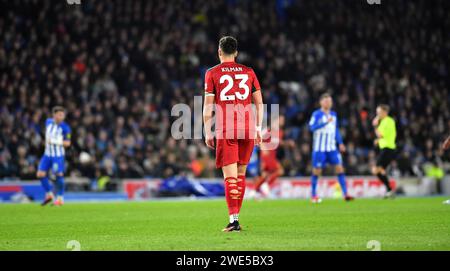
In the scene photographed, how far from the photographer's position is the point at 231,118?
9.69 metres

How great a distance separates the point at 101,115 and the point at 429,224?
55.9ft

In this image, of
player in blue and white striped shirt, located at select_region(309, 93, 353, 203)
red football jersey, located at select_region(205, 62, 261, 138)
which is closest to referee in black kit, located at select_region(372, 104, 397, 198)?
player in blue and white striped shirt, located at select_region(309, 93, 353, 203)

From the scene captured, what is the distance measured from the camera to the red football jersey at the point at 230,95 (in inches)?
380

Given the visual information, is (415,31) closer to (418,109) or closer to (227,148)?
(418,109)

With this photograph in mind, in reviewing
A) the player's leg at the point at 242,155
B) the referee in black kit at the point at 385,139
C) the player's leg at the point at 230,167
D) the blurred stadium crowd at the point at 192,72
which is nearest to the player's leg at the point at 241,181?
the player's leg at the point at 242,155

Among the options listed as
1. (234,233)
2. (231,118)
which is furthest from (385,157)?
(234,233)

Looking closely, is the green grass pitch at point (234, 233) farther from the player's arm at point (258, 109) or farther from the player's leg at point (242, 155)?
the player's arm at point (258, 109)

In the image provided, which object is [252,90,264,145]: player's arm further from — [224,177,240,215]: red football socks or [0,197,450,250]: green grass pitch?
[0,197,450,250]: green grass pitch

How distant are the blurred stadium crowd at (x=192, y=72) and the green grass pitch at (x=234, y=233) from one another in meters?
11.0

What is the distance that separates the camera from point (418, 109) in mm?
30438

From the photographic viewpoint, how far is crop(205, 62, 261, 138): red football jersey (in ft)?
31.7

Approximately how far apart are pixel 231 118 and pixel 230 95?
308 millimetres

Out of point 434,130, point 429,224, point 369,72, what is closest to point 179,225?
point 429,224

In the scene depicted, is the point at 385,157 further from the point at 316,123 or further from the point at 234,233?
the point at 234,233
